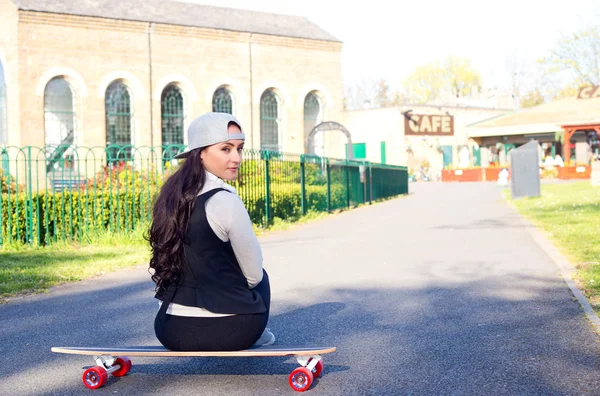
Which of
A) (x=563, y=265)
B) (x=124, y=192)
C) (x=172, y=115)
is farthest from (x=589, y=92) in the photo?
(x=563, y=265)

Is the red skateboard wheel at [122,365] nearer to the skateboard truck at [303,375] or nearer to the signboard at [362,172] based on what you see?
the skateboard truck at [303,375]

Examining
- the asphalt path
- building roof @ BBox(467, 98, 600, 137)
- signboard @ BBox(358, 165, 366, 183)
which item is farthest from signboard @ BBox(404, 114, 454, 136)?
the asphalt path

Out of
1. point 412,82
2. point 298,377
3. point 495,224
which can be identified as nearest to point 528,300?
point 298,377

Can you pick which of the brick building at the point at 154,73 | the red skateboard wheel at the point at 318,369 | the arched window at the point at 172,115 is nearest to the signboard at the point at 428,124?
the brick building at the point at 154,73

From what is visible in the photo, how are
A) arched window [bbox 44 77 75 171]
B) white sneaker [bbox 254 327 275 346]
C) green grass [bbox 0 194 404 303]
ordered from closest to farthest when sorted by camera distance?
1. white sneaker [bbox 254 327 275 346]
2. green grass [bbox 0 194 404 303]
3. arched window [bbox 44 77 75 171]

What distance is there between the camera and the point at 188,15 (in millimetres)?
37906

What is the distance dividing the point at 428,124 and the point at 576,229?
137ft

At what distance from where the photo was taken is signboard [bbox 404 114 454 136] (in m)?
52.6

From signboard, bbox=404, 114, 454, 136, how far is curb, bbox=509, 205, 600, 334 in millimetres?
37788

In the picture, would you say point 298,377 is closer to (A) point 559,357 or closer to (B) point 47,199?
(A) point 559,357

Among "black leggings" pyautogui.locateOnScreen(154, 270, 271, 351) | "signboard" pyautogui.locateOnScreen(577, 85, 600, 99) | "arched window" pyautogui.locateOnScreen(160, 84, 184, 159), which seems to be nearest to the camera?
"black leggings" pyautogui.locateOnScreen(154, 270, 271, 351)

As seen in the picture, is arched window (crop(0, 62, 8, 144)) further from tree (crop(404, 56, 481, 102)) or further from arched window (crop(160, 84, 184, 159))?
tree (crop(404, 56, 481, 102))

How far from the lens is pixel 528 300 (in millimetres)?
6891

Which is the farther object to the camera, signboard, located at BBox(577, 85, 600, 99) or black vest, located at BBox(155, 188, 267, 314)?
signboard, located at BBox(577, 85, 600, 99)
